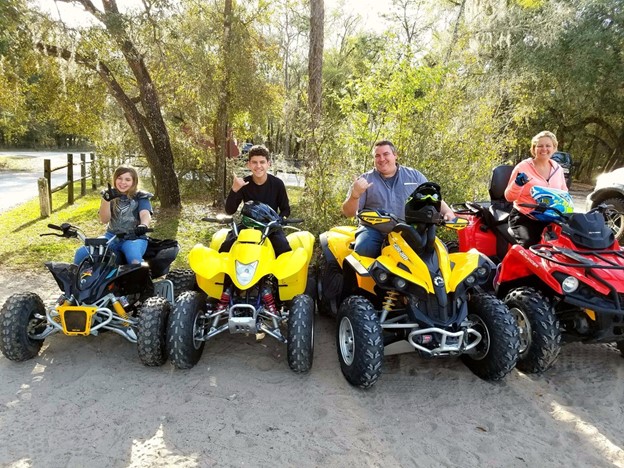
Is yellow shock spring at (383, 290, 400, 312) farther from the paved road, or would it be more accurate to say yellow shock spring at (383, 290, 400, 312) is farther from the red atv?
the paved road

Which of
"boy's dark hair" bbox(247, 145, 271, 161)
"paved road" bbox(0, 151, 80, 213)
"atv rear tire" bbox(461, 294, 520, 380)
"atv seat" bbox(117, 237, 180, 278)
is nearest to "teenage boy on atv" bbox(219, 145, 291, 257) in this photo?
"boy's dark hair" bbox(247, 145, 271, 161)

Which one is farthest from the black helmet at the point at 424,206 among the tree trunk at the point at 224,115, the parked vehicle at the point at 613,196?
the tree trunk at the point at 224,115

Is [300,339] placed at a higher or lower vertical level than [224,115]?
lower

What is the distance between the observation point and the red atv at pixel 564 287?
3.22 metres

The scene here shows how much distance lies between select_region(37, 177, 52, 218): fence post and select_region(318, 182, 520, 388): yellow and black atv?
836 cm

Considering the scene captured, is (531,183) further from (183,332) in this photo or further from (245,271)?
(183,332)

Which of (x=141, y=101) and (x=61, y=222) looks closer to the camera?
(x=61, y=222)

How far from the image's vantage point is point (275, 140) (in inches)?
1286

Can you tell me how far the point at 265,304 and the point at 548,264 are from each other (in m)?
2.24

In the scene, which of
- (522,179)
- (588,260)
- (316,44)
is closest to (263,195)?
(522,179)

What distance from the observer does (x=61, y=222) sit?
9.08 meters

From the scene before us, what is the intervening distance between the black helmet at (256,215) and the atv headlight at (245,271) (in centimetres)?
47

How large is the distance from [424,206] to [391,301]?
77cm

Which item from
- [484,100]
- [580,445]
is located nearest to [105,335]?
[580,445]
